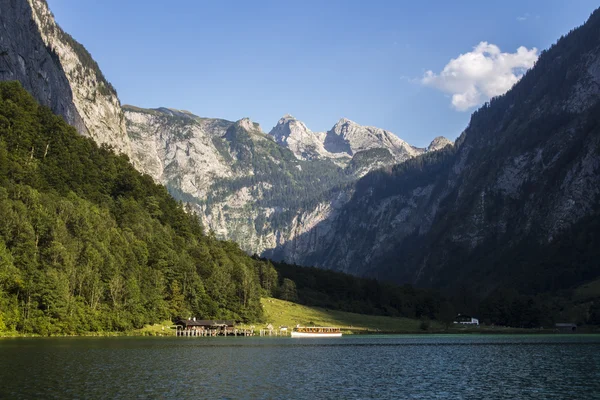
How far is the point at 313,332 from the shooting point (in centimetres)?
19575

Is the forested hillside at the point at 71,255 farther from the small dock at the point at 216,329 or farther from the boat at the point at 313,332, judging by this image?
the boat at the point at 313,332

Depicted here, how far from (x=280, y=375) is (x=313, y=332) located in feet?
420

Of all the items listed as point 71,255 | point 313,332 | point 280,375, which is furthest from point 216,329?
point 280,375

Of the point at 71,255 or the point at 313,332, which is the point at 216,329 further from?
the point at 71,255

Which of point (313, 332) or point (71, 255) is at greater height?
point (71, 255)

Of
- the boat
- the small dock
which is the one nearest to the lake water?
the small dock

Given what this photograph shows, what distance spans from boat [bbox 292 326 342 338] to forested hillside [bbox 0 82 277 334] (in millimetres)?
22074

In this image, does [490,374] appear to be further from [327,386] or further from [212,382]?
[212,382]

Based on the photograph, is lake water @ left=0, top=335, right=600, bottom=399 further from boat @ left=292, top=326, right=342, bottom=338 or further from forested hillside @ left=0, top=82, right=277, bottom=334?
boat @ left=292, top=326, right=342, bottom=338

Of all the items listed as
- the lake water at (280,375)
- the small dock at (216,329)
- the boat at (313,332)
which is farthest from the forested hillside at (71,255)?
the lake water at (280,375)

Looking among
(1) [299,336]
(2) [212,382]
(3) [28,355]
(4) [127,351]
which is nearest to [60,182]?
(1) [299,336]

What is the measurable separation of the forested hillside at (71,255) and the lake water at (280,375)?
102ft

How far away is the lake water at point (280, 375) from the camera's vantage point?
2156 inches

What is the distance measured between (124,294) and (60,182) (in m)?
51.1
